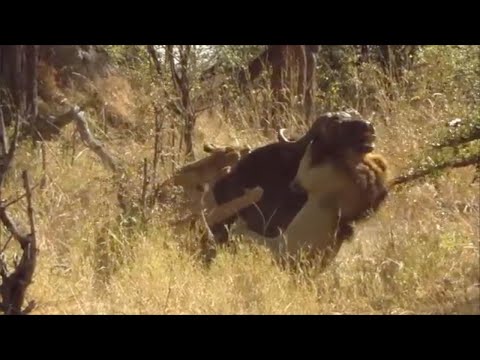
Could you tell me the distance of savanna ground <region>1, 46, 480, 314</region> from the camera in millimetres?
4566

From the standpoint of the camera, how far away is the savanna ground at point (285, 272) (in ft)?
15.0

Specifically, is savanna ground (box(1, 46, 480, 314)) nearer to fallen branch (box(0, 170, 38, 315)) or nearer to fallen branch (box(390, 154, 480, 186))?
fallen branch (box(390, 154, 480, 186))

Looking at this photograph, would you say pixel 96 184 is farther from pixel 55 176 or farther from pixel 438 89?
Answer: pixel 438 89

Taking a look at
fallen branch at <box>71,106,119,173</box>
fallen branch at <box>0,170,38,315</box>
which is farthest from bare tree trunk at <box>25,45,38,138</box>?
fallen branch at <box>0,170,38,315</box>

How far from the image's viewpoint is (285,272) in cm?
491

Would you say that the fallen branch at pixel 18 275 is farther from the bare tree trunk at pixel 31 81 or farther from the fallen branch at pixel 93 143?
A: the bare tree trunk at pixel 31 81

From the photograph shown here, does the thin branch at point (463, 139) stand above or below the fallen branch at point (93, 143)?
below

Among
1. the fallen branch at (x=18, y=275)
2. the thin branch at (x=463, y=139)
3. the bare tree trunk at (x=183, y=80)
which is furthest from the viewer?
the bare tree trunk at (x=183, y=80)

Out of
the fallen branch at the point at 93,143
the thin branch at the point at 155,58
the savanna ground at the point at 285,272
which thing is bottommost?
the savanna ground at the point at 285,272

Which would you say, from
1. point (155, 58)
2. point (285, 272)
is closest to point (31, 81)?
point (155, 58)

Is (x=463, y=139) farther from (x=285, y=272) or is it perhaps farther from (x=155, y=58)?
(x=155, y=58)

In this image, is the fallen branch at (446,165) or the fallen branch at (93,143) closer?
the fallen branch at (446,165)

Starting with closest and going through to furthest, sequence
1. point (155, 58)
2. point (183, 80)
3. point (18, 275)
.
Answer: point (18, 275), point (183, 80), point (155, 58)

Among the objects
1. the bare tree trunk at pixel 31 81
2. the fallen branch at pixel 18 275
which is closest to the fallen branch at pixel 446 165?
the fallen branch at pixel 18 275
